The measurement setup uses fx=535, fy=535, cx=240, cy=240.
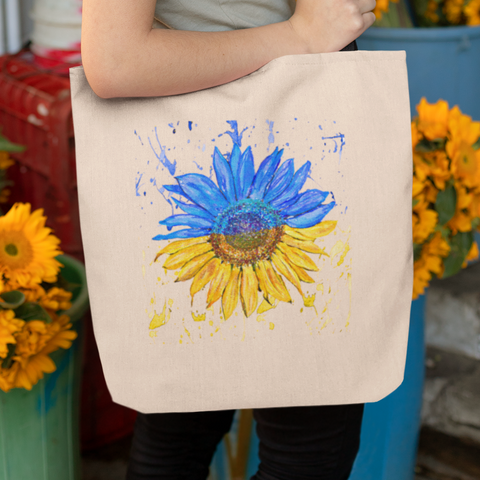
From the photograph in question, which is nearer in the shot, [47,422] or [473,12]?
[47,422]

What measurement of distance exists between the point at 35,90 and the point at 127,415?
30.6 inches

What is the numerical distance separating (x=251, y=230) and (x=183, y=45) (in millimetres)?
196

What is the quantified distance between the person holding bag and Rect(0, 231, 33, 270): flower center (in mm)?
220

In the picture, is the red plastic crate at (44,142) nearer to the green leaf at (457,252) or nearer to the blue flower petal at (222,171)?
the blue flower petal at (222,171)

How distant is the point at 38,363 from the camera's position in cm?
75

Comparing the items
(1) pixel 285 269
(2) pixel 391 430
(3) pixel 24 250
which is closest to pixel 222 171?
(1) pixel 285 269

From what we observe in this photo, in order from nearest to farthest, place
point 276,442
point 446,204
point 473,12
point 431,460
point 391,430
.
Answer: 1. point 276,442
2. point 446,204
3. point 391,430
4. point 431,460
5. point 473,12

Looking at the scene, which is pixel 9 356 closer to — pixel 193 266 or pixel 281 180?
pixel 193 266

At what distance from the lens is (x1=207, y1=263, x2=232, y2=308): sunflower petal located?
578 millimetres

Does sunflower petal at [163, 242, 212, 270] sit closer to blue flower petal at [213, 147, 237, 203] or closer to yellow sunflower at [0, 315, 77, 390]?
blue flower petal at [213, 147, 237, 203]

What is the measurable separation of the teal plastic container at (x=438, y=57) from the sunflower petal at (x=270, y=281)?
0.98 m

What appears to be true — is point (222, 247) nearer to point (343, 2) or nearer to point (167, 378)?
point (167, 378)

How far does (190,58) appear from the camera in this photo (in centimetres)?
50

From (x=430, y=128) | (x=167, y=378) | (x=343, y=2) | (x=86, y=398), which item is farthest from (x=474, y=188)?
(x=86, y=398)
